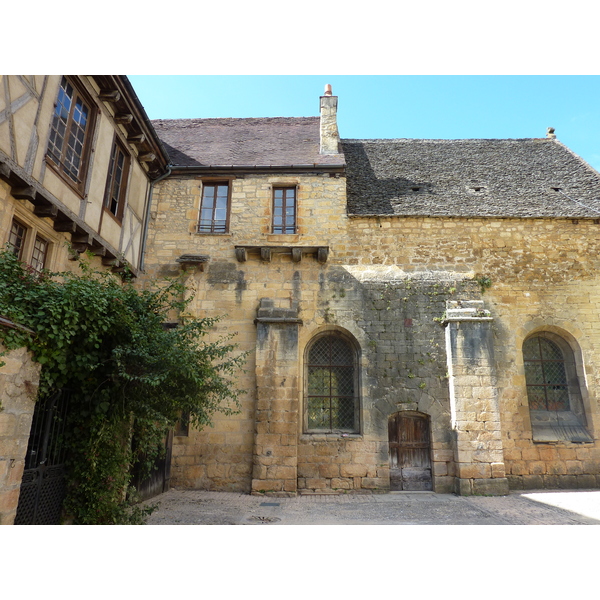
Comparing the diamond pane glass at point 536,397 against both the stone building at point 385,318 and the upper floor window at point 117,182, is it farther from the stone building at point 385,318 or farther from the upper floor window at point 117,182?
the upper floor window at point 117,182

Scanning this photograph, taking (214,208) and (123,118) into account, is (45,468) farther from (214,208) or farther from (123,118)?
(214,208)

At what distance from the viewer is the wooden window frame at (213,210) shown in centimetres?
925

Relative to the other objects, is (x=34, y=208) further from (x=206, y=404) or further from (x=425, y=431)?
(x=425, y=431)

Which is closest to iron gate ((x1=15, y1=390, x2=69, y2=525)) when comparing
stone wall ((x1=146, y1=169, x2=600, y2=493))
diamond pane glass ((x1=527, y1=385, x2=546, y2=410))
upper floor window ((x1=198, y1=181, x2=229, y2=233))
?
stone wall ((x1=146, y1=169, x2=600, y2=493))

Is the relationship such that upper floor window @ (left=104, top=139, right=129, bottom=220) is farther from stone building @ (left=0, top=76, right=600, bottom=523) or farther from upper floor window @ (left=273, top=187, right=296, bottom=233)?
upper floor window @ (left=273, top=187, right=296, bottom=233)

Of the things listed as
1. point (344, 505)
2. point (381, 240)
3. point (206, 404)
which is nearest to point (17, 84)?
point (206, 404)

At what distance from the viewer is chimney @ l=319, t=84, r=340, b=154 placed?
1009 centimetres

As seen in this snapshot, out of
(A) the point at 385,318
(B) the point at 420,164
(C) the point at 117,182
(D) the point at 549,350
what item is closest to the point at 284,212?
(A) the point at 385,318

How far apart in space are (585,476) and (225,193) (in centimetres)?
907

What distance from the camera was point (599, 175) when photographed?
34.4 feet

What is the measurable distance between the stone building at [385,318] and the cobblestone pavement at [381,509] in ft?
1.40

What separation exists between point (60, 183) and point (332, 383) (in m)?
5.76

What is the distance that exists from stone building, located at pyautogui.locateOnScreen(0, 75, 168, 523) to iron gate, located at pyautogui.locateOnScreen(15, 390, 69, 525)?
6.2 inches

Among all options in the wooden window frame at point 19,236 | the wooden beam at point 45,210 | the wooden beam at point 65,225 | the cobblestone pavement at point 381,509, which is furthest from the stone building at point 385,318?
the wooden window frame at point 19,236
